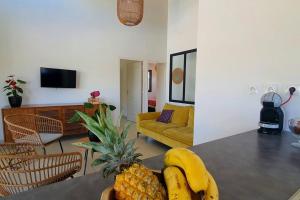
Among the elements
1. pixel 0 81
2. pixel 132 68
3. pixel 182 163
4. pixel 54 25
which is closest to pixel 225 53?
pixel 182 163

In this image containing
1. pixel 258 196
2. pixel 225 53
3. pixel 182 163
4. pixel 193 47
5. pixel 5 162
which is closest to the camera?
pixel 182 163

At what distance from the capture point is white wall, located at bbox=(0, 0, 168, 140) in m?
3.91

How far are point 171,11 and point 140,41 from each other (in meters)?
1.32

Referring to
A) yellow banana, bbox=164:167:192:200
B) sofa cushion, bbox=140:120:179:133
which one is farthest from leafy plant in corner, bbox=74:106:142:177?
sofa cushion, bbox=140:120:179:133

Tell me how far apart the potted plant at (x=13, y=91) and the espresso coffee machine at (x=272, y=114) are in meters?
4.07

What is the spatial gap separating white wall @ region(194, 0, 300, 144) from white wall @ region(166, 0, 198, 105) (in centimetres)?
197

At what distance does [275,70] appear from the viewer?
1660mm

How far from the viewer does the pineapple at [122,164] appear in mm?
500

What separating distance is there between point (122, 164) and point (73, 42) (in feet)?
15.2

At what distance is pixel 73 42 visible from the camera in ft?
14.9

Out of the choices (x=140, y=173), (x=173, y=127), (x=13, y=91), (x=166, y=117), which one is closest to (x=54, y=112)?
(x=13, y=91)

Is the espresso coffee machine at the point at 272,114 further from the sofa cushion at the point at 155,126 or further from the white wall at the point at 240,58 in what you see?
the sofa cushion at the point at 155,126

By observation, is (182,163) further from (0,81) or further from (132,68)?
(132,68)

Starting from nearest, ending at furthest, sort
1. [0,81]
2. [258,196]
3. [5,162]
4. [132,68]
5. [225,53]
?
[258,196] → [5,162] → [225,53] → [0,81] → [132,68]
